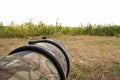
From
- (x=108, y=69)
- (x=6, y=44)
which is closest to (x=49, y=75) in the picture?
(x=108, y=69)

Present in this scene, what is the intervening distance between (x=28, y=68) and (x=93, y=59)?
5595 millimetres

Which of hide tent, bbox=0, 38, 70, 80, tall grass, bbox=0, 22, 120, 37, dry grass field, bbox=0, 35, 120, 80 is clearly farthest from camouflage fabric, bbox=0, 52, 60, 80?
tall grass, bbox=0, 22, 120, 37

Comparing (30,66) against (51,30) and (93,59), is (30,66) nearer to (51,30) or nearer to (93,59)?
(93,59)

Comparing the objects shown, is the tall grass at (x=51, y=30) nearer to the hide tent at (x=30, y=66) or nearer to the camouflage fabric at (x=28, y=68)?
the hide tent at (x=30, y=66)

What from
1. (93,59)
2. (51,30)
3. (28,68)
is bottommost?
(93,59)

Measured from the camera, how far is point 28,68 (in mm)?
3018

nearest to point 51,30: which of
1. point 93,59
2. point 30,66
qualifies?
point 93,59

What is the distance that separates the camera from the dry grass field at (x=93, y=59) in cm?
725

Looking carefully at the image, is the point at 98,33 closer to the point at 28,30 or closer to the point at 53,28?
the point at 53,28

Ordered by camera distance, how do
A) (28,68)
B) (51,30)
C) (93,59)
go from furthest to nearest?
(51,30) → (93,59) → (28,68)

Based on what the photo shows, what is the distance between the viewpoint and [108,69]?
→ 7625 mm

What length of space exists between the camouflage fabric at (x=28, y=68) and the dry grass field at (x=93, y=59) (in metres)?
3.60

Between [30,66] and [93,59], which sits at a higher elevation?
[30,66]

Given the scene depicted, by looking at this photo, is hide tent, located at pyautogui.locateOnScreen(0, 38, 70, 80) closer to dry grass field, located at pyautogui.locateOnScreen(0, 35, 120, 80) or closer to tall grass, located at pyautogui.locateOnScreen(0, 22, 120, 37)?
dry grass field, located at pyautogui.locateOnScreen(0, 35, 120, 80)
